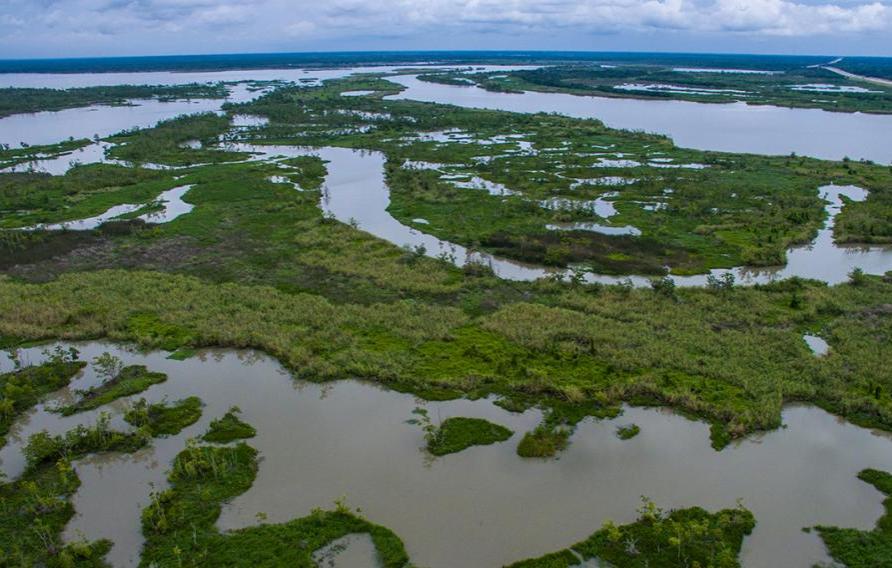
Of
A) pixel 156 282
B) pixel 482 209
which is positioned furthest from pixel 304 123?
pixel 156 282

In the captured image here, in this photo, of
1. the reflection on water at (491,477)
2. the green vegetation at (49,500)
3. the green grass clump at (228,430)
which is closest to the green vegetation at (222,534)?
the reflection on water at (491,477)

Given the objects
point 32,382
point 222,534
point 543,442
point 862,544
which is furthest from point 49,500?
point 862,544

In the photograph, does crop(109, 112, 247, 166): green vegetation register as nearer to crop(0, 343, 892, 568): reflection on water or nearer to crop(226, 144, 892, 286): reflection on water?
crop(226, 144, 892, 286): reflection on water

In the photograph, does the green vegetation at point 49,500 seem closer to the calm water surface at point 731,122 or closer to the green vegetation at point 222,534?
the green vegetation at point 222,534

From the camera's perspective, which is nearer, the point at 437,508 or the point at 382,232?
the point at 437,508

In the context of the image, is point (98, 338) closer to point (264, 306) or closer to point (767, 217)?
point (264, 306)

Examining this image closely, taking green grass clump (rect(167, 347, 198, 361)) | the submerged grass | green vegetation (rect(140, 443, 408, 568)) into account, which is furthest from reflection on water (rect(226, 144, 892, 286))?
green vegetation (rect(140, 443, 408, 568))
